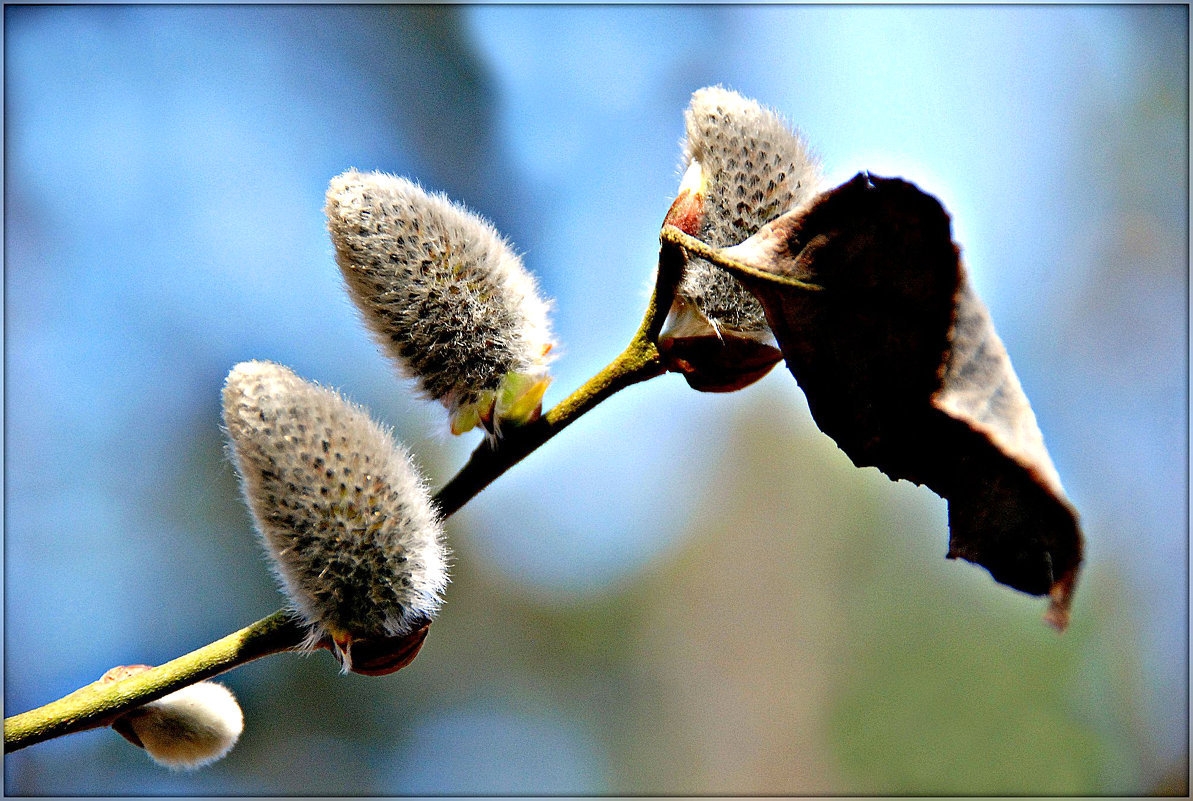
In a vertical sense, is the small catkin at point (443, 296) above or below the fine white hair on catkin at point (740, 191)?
below

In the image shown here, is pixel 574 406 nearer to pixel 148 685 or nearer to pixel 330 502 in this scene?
pixel 330 502

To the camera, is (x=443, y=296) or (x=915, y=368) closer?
(x=915, y=368)

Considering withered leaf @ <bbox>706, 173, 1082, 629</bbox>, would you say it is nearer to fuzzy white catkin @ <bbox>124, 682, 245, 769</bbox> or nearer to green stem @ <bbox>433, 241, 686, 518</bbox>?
green stem @ <bbox>433, 241, 686, 518</bbox>

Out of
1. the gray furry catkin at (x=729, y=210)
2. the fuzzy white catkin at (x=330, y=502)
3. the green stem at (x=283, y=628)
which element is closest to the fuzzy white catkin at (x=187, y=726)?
the green stem at (x=283, y=628)

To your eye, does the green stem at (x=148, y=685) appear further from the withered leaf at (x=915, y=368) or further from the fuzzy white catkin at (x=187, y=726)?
the withered leaf at (x=915, y=368)

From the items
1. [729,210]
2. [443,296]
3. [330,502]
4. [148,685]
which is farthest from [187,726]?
[729,210]

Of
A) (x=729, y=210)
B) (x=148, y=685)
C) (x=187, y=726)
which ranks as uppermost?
(x=729, y=210)

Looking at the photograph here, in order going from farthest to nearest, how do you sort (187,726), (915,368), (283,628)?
(187,726), (283,628), (915,368)
